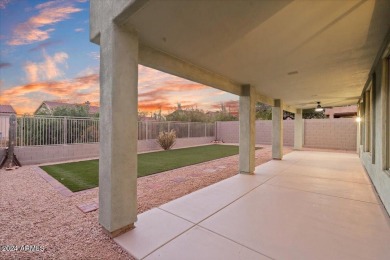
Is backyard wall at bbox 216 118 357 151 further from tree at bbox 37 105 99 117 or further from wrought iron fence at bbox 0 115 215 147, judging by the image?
tree at bbox 37 105 99 117

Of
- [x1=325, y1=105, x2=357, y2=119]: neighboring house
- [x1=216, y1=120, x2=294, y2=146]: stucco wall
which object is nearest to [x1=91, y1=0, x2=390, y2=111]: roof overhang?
[x1=216, y1=120, x2=294, y2=146]: stucco wall

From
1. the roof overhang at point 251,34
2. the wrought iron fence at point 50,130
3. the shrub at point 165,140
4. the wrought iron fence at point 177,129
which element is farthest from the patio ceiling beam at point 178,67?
the wrought iron fence at point 177,129

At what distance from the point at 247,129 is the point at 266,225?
361cm

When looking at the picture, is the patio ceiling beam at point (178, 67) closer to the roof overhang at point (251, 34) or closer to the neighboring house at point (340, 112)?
the roof overhang at point (251, 34)

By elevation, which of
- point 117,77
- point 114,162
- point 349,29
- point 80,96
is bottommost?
point 114,162

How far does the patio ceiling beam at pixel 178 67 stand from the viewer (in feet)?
10.2

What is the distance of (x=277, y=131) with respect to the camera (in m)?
9.06

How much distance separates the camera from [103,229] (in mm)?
2572

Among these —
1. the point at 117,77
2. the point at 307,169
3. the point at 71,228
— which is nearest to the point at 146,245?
the point at 71,228

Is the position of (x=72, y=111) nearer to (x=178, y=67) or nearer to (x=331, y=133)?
(x=178, y=67)

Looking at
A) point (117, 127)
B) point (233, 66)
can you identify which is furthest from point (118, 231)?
point (233, 66)

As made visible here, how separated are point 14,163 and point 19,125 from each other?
4.79 feet

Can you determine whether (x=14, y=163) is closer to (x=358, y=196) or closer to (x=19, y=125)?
(x=19, y=125)

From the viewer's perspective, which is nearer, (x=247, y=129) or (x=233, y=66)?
(x=233, y=66)
